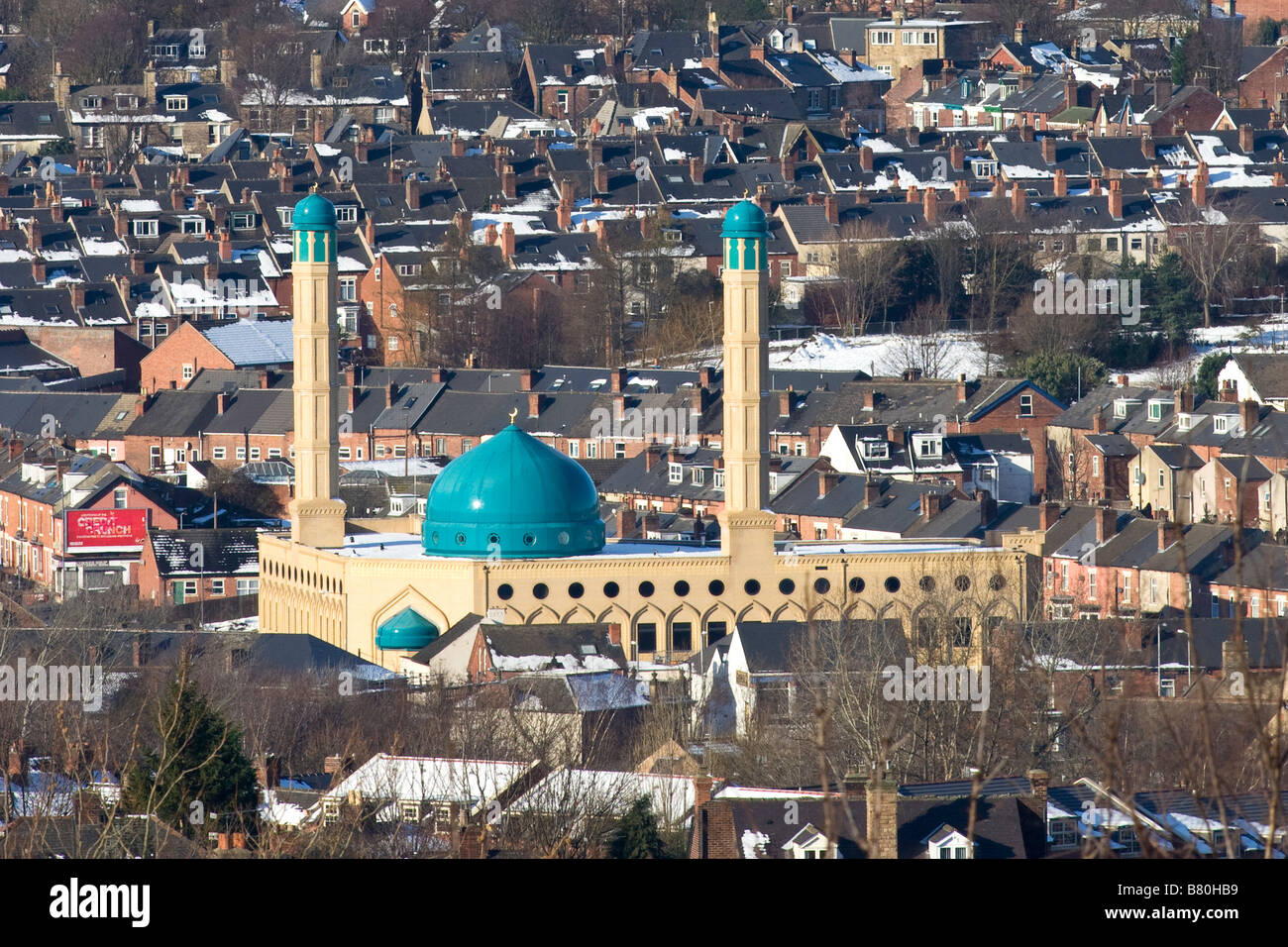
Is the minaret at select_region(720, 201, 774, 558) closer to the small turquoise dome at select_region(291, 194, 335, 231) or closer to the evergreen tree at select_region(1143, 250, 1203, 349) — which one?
the small turquoise dome at select_region(291, 194, 335, 231)

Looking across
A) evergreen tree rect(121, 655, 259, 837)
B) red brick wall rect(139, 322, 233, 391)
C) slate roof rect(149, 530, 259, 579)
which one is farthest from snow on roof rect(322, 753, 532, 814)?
red brick wall rect(139, 322, 233, 391)

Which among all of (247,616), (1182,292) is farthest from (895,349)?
(247,616)

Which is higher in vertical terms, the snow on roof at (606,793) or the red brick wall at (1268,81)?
the red brick wall at (1268,81)

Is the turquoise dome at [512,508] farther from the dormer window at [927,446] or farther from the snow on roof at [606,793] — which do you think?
the dormer window at [927,446]

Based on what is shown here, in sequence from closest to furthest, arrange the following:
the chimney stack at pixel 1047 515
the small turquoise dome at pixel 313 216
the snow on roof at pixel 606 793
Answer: the snow on roof at pixel 606 793, the small turquoise dome at pixel 313 216, the chimney stack at pixel 1047 515

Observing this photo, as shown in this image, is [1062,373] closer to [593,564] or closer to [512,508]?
[512,508]

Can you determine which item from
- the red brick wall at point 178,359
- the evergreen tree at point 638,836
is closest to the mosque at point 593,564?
the evergreen tree at point 638,836
